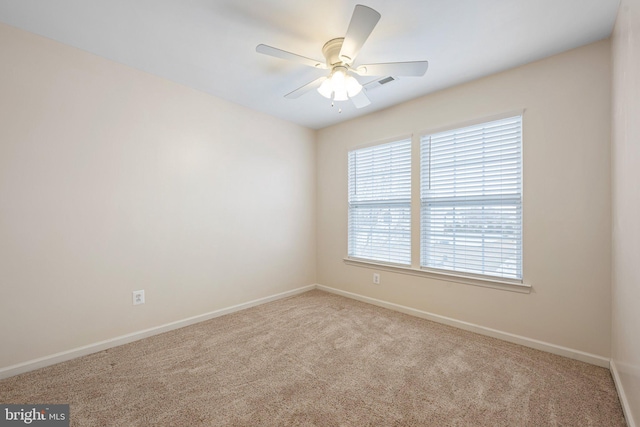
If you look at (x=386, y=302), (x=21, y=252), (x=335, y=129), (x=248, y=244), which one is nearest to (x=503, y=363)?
(x=386, y=302)

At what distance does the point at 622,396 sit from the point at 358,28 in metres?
2.74

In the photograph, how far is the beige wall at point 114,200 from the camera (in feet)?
6.59

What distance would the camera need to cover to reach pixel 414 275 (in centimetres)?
317

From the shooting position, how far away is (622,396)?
1.69 meters

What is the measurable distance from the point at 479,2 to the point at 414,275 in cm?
249

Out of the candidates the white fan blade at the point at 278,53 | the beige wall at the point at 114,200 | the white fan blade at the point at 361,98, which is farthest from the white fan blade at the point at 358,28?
the beige wall at the point at 114,200

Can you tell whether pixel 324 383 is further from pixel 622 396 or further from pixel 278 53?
pixel 278 53

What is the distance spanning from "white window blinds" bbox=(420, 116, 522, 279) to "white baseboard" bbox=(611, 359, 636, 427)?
2.69ft

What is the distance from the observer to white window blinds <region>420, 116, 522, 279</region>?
8.27 ft

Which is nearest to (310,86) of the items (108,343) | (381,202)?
(381,202)

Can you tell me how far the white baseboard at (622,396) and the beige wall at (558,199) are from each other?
193mm

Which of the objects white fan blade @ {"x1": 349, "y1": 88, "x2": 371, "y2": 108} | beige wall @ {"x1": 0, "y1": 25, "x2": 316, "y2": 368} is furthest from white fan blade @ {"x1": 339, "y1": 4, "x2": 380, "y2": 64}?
beige wall @ {"x1": 0, "y1": 25, "x2": 316, "y2": 368}

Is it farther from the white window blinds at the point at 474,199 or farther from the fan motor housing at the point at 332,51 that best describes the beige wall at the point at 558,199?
the fan motor housing at the point at 332,51

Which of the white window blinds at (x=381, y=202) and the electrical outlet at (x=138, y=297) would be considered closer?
the electrical outlet at (x=138, y=297)
